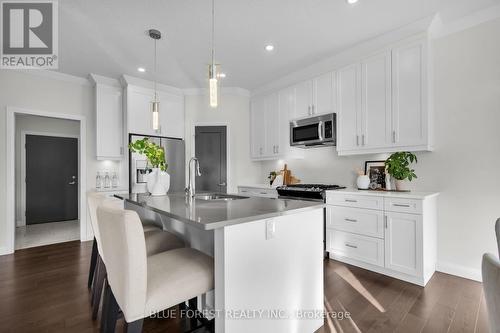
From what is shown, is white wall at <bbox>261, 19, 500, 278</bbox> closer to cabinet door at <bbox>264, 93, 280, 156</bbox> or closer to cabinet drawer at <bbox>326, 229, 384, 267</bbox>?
cabinet drawer at <bbox>326, 229, 384, 267</bbox>

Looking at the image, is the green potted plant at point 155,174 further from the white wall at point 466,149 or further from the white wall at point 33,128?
the white wall at point 33,128

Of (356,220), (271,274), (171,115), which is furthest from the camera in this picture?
(171,115)

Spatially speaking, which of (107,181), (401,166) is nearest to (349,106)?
(401,166)

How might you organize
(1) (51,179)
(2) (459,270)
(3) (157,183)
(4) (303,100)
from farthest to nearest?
(1) (51,179) < (4) (303,100) < (2) (459,270) < (3) (157,183)

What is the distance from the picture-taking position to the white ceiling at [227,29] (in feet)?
7.61

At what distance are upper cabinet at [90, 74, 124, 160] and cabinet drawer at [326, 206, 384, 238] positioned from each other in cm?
351

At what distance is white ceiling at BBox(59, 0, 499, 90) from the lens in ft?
7.61

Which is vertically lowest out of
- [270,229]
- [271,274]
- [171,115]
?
[271,274]

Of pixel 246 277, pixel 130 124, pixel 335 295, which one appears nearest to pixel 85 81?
pixel 130 124

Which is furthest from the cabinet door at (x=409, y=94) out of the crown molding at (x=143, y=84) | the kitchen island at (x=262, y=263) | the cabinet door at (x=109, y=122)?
the cabinet door at (x=109, y=122)

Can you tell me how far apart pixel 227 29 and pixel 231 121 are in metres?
2.09

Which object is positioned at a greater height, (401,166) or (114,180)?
(401,166)

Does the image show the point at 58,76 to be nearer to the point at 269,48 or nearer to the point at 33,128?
the point at 33,128

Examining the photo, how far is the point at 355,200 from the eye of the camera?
283 cm
